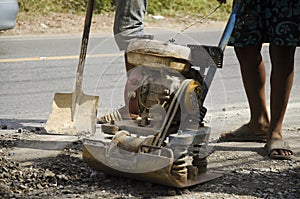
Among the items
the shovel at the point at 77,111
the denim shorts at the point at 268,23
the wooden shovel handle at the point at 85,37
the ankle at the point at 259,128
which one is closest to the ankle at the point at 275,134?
the ankle at the point at 259,128

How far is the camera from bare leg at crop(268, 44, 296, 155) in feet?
17.0

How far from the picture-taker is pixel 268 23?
519cm

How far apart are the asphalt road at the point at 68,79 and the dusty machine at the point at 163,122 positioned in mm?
619

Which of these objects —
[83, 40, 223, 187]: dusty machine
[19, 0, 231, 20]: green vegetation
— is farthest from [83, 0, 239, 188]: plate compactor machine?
[19, 0, 231, 20]: green vegetation

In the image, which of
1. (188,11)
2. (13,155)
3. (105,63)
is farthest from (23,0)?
(13,155)

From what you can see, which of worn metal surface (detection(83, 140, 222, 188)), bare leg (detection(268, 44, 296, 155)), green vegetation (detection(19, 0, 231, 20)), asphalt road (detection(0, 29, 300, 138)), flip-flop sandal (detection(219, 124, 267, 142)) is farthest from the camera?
green vegetation (detection(19, 0, 231, 20))

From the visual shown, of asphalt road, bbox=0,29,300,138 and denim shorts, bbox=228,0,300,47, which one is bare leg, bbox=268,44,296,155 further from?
asphalt road, bbox=0,29,300,138

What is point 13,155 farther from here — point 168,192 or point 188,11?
point 188,11

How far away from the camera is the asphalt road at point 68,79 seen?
22.3 ft

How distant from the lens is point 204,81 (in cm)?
445

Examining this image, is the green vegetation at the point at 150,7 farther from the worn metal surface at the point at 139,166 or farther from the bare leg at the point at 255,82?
the worn metal surface at the point at 139,166

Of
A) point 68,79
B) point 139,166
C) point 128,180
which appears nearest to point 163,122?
point 139,166

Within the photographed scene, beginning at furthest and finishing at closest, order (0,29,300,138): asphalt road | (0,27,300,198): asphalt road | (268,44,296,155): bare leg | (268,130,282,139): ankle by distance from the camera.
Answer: (0,29,300,138): asphalt road → (268,130,282,139): ankle → (268,44,296,155): bare leg → (0,27,300,198): asphalt road

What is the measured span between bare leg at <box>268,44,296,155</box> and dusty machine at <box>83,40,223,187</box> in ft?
2.87
